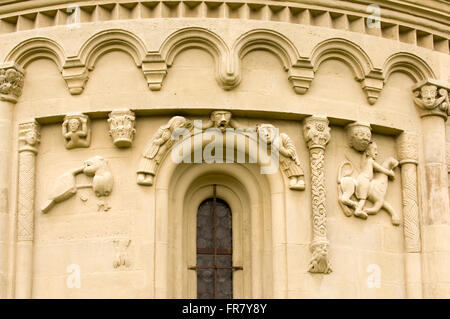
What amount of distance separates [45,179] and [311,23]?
468 centimetres

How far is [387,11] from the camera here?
20047 mm

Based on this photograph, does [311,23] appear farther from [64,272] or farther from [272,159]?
[64,272]

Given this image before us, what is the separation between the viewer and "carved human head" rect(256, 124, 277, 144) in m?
19.0

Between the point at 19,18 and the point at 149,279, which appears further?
the point at 19,18

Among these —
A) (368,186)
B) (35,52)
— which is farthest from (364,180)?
(35,52)

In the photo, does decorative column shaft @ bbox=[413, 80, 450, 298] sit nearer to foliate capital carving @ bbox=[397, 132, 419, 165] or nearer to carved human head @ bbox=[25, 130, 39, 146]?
foliate capital carving @ bbox=[397, 132, 419, 165]

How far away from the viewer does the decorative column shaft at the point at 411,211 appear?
63.4 feet

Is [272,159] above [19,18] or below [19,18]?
below

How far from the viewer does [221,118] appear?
1884 cm

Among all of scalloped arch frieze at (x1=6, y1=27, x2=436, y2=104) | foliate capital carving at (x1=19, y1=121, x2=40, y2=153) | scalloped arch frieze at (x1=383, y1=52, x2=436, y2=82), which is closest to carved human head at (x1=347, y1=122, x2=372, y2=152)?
scalloped arch frieze at (x1=6, y1=27, x2=436, y2=104)

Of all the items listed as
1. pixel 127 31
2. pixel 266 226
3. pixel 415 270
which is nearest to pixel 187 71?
pixel 127 31

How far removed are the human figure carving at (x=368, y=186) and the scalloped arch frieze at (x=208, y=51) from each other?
0.99 metres

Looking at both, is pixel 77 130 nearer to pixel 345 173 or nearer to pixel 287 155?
pixel 287 155

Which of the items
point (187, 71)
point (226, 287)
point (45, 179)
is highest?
point (187, 71)
